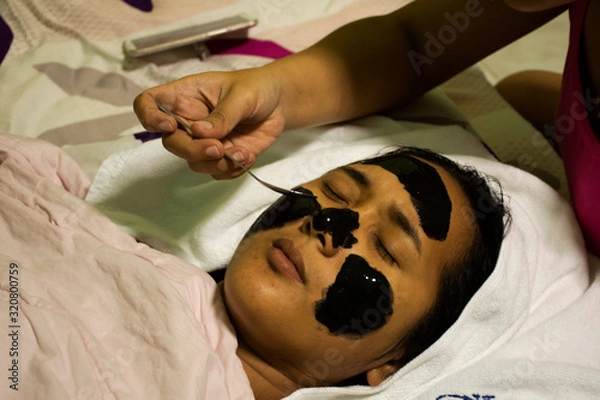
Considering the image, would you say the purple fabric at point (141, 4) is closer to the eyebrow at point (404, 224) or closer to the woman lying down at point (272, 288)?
the woman lying down at point (272, 288)

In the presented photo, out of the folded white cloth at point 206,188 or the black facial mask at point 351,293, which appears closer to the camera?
the black facial mask at point 351,293

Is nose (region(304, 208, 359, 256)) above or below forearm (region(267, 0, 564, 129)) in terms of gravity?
below

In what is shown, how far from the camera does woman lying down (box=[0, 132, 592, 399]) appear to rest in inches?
31.6

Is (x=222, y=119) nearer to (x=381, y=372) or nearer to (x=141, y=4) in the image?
(x=381, y=372)

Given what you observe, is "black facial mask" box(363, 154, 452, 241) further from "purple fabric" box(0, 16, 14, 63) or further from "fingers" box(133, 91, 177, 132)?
"purple fabric" box(0, 16, 14, 63)

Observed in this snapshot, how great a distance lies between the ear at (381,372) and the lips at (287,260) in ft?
0.61

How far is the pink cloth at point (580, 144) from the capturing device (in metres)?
0.96

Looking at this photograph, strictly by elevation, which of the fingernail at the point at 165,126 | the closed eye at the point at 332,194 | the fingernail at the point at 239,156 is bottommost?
the closed eye at the point at 332,194

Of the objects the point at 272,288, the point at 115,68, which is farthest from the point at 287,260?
the point at 115,68

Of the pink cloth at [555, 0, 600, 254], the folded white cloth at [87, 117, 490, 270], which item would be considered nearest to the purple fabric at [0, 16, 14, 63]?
the folded white cloth at [87, 117, 490, 270]

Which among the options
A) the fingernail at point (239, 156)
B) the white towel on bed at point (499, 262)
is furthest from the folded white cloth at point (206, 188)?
the fingernail at point (239, 156)

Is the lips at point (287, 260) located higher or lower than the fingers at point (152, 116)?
lower

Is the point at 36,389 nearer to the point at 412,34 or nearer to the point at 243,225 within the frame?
the point at 243,225

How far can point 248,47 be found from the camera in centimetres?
142
